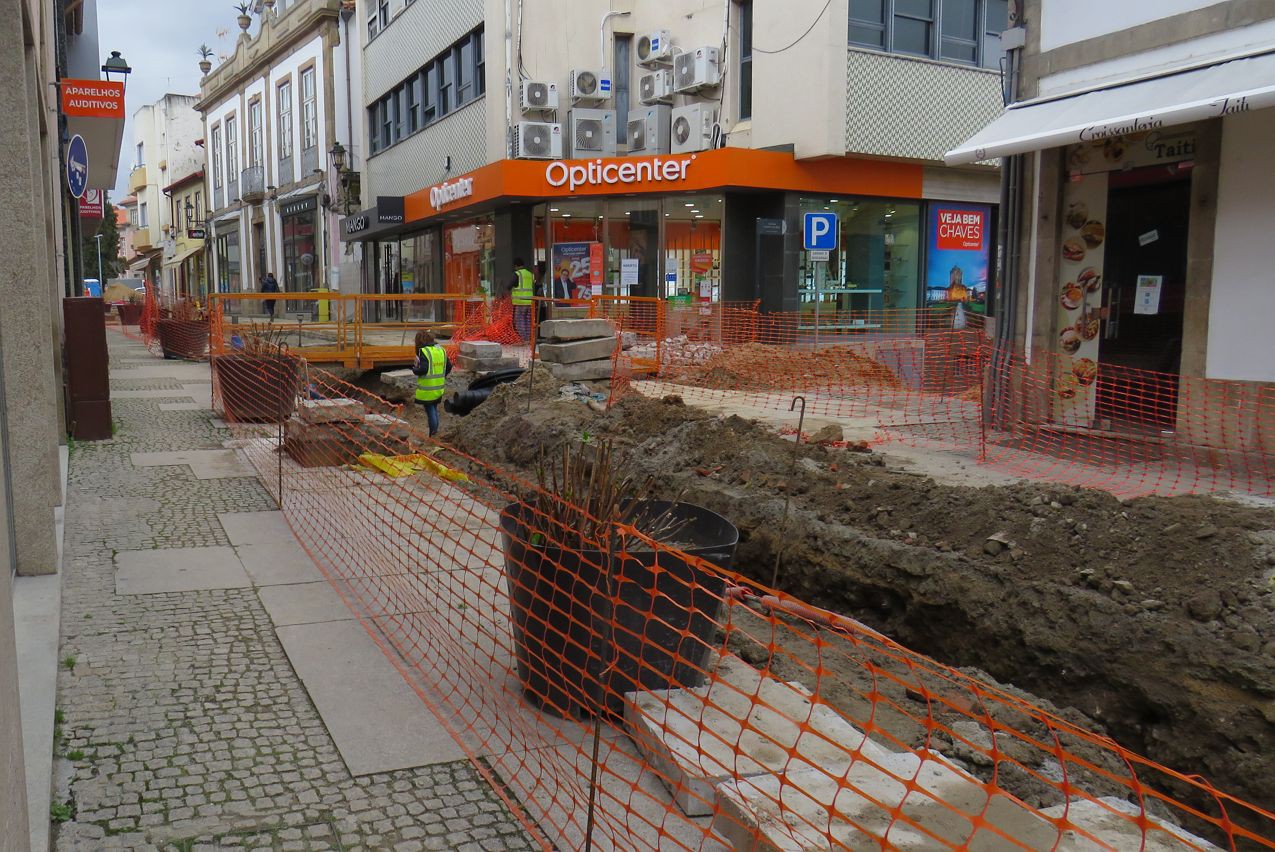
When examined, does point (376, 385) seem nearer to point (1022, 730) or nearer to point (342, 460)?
point (342, 460)

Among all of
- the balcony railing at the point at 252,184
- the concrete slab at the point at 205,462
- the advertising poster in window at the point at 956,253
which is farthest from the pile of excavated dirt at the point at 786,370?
the balcony railing at the point at 252,184

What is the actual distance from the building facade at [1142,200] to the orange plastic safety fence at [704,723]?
5.56 m

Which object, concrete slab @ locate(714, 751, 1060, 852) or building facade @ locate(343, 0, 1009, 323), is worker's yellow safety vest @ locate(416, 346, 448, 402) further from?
building facade @ locate(343, 0, 1009, 323)

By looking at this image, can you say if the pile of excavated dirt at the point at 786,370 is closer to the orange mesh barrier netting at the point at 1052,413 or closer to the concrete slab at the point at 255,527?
the orange mesh barrier netting at the point at 1052,413

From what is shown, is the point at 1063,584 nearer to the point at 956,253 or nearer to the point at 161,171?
the point at 956,253

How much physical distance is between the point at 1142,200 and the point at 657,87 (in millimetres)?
16158

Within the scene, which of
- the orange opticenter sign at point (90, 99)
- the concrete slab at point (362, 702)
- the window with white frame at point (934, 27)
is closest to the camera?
the concrete slab at point (362, 702)

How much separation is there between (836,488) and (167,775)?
5620 mm

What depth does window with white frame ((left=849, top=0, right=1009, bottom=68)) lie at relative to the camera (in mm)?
21609

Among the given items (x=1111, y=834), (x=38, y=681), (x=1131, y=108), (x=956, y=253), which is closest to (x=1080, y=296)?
(x=1131, y=108)

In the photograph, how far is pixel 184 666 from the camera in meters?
4.93

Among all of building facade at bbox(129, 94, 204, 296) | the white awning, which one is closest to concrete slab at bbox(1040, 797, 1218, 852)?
the white awning

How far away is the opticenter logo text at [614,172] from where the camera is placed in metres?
22.9

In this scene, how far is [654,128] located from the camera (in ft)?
81.1
